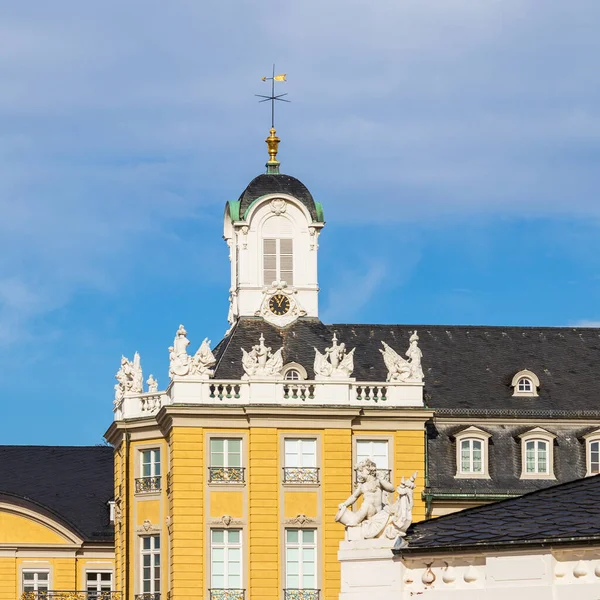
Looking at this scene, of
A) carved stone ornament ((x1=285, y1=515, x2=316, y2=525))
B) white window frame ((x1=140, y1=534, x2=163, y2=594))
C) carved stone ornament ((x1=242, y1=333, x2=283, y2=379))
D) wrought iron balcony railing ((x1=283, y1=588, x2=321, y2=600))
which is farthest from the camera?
white window frame ((x1=140, y1=534, x2=163, y2=594))

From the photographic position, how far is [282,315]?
82.9 meters

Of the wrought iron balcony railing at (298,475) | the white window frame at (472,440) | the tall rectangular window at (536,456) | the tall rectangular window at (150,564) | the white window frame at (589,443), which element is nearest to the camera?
the wrought iron balcony railing at (298,475)

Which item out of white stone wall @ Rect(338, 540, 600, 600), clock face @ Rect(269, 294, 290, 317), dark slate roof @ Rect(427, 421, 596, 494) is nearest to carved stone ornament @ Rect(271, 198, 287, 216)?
clock face @ Rect(269, 294, 290, 317)

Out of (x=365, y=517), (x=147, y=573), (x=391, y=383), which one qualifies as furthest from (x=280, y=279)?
(x=365, y=517)

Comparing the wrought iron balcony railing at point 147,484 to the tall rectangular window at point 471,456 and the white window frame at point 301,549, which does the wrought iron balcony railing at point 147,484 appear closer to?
the white window frame at point 301,549

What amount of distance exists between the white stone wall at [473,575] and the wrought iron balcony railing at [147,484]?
46651 millimetres

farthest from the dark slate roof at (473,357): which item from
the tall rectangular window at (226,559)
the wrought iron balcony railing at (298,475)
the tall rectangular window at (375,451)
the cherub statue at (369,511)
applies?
the cherub statue at (369,511)

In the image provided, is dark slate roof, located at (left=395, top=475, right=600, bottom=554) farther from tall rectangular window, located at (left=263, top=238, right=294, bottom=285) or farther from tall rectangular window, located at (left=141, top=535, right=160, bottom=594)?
tall rectangular window, located at (left=263, top=238, right=294, bottom=285)

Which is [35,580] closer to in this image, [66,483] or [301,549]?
[66,483]

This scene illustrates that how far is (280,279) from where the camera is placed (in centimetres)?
8431

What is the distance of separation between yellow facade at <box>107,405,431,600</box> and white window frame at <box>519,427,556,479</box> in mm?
4791

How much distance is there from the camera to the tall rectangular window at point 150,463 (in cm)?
8006

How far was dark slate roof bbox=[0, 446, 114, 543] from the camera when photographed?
297ft

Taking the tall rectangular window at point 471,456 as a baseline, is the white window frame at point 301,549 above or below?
below
